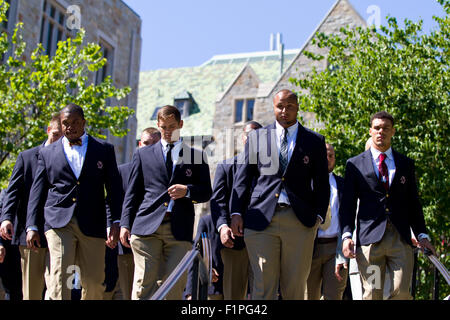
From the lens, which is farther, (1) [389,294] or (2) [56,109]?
(2) [56,109]

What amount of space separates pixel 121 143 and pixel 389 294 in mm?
22373

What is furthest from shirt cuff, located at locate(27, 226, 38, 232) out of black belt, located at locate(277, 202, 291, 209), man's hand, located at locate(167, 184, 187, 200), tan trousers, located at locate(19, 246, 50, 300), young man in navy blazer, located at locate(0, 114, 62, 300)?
black belt, located at locate(277, 202, 291, 209)

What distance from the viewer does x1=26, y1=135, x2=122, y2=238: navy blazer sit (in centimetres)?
668

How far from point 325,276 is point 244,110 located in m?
30.7

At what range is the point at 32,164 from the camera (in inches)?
299

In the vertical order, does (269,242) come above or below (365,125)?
below

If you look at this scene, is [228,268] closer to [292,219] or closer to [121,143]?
[292,219]

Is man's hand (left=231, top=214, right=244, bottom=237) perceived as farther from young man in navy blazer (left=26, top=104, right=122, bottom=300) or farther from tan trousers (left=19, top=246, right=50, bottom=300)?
tan trousers (left=19, top=246, right=50, bottom=300)

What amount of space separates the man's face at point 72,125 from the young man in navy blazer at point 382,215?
262 centimetres

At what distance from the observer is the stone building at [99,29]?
842 inches

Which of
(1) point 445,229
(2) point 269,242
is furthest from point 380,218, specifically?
(1) point 445,229

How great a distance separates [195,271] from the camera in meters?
5.76

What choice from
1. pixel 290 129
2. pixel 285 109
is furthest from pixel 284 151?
pixel 285 109
